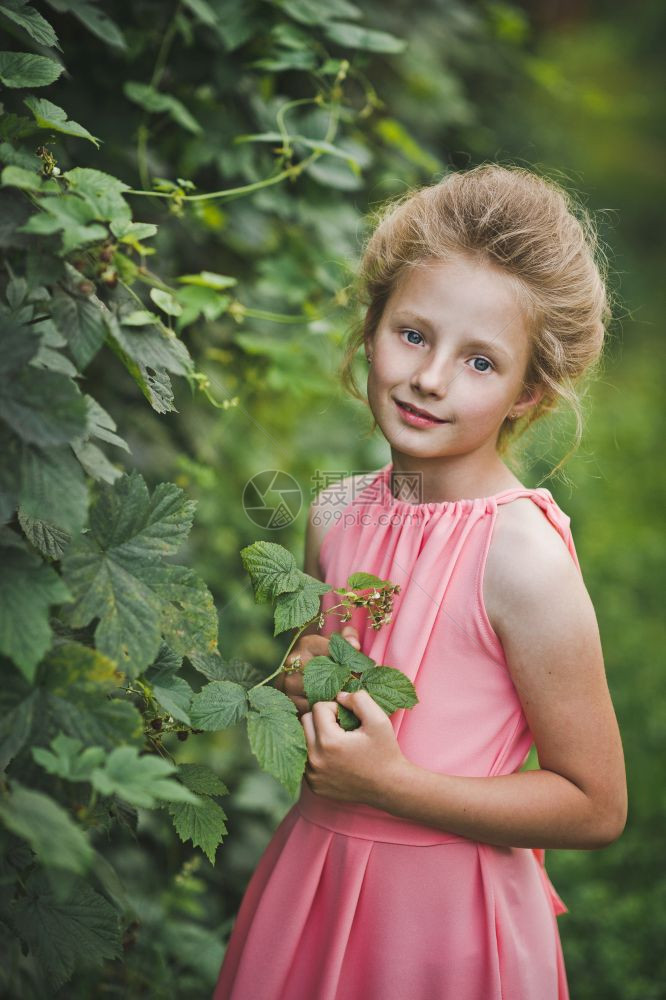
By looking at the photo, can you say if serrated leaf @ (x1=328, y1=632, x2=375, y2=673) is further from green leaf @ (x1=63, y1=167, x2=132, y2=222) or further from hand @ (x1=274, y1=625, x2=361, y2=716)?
green leaf @ (x1=63, y1=167, x2=132, y2=222)

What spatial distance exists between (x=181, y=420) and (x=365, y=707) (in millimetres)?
1090

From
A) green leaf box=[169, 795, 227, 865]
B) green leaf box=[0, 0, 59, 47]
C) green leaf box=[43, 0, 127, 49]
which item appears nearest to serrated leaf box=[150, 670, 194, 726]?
green leaf box=[169, 795, 227, 865]

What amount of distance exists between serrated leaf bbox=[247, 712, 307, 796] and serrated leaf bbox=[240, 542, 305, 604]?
6.5 inches

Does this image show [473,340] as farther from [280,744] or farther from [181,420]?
[181,420]

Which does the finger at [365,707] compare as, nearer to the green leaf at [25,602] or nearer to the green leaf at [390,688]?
the green leaf at [390,688]

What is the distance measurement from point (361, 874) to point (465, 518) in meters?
0.54

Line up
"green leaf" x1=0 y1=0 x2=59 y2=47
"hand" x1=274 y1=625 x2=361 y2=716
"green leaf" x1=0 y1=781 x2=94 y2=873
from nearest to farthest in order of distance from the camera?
"green leaf" x1=0 y1=781 x2=94 y2=873, "green leaf" x1=0 y1=0 x2=59 y2=47, "hand" x1=274 y1=625 x2=361 y2=716

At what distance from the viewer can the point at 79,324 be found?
0.92 m

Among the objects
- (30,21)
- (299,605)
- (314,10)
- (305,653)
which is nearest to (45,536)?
(299,605)

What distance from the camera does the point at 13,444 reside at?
2.72 ft

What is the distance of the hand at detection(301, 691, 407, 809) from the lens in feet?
3.67

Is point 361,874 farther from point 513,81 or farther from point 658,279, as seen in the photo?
point 658,279

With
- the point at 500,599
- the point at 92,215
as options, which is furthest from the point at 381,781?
the point at 92,215

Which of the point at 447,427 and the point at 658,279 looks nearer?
the point at 447,427
